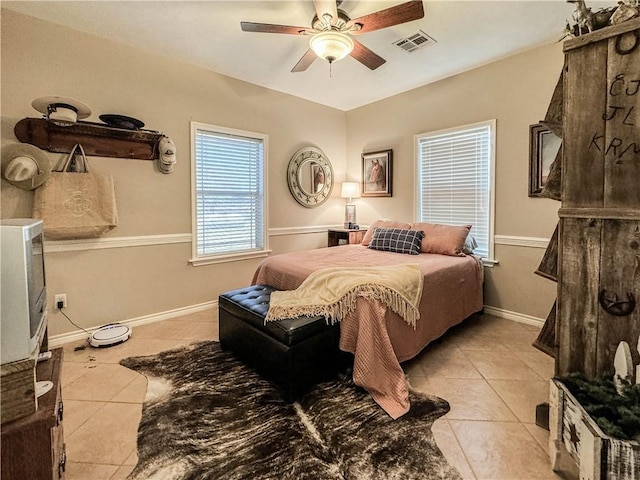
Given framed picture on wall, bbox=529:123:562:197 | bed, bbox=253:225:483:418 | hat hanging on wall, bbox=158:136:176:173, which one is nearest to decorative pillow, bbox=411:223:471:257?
bed, bbox=253:225:483:418

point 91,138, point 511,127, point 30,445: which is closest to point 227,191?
point 91,138

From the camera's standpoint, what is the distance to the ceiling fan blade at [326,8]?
1.98m

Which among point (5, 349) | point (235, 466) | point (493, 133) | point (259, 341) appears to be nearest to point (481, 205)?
point (493, 133)

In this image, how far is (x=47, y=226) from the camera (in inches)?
98.2

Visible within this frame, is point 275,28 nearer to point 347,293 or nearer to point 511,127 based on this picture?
point 347,293

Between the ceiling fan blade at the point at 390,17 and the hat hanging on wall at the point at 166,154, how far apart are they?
208cm

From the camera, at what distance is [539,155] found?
2961 mm

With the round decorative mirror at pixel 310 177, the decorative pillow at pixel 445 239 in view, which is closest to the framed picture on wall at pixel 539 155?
the decorative pillow at pixel 445 239

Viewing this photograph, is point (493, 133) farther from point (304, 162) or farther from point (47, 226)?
point (47, 226)

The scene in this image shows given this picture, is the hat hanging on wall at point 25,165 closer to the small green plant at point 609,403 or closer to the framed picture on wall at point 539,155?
the small green plant at point 609,403

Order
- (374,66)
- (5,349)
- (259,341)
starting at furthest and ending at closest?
(374,66), (259,341), (5,349)

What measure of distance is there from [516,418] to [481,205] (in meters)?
2.40

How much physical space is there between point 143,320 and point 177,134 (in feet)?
6.63

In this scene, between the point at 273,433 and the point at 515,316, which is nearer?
the point at 273,433
